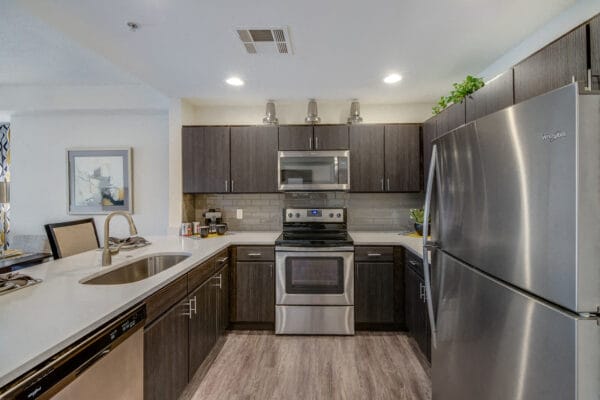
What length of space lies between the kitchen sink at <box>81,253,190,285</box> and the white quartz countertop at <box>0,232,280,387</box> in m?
0.05

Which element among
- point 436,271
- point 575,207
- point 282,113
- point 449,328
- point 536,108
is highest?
point 282,113

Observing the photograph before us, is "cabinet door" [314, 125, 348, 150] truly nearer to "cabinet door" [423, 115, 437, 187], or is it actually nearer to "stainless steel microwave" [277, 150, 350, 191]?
"stainless steel microwave" [277, 150, 350, 191]

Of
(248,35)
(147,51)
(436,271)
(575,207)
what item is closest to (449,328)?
(436,271)

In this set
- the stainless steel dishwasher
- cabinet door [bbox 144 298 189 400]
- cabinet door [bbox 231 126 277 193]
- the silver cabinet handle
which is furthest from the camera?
cabinet door [bbox 231 126 277 193]

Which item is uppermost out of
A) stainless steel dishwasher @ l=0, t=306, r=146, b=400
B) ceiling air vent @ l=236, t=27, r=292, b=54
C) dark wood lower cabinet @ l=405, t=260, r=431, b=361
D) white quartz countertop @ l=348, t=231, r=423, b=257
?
ceiling air vent @ l=236, t=27, r=292, b=54

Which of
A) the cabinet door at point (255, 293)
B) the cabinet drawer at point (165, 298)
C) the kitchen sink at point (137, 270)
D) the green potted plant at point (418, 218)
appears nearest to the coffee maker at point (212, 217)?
the cabinet door at point (255, 293)

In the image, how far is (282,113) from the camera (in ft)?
11.4

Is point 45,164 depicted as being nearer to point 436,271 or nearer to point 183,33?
point 183,33

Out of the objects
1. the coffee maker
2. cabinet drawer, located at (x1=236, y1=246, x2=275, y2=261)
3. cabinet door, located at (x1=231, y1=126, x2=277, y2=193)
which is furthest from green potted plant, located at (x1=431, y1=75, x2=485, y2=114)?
the coffee maker

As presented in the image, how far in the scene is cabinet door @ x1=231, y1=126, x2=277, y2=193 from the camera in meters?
3.19

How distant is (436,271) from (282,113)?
257cm

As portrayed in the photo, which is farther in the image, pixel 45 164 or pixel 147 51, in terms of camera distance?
pixel 45 164

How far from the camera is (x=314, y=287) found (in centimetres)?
275

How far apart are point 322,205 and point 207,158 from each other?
1.42 m
